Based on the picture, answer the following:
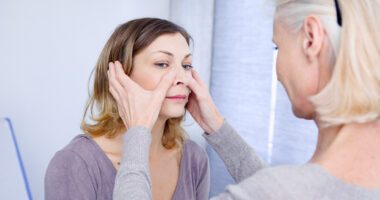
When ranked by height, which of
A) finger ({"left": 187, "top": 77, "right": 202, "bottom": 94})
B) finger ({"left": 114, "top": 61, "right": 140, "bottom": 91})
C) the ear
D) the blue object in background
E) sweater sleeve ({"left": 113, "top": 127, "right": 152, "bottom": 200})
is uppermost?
the ear

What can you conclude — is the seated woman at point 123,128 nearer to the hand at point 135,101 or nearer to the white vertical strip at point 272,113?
the hand at point 135,101

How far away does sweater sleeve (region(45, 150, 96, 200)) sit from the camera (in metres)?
0.97

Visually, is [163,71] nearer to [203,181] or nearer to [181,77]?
[181,77]

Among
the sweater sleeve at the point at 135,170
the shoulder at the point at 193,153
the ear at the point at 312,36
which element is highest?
the ear at the point at 312,36

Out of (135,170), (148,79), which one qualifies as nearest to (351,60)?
(135,170)

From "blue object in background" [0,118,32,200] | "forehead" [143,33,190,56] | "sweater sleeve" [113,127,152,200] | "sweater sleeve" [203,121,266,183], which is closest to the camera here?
"sweater sleeve" [113,127,152,200]

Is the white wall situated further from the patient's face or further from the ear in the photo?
the ear

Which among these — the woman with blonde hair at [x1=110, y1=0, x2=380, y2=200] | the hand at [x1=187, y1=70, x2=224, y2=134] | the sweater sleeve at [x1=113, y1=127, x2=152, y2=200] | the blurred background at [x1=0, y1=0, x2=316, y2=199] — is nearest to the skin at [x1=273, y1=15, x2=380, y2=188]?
the woman with blonde hair at [x1=110, y1=0, x2=380, y2=200]

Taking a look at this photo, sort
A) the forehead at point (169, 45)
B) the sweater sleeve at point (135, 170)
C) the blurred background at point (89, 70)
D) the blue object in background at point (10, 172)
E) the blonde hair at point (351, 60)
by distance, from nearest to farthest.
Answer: the blonde hair at point (351, 60), the sweater sleeve at point (135, 170), the forehead at point (169, 45), the blue object in background at point (10, 172), the blurred background at point (89, 70)

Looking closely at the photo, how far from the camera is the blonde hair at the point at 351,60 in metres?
0.54

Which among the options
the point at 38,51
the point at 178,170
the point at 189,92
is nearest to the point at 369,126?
the point at 189,92

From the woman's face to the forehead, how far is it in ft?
1.38

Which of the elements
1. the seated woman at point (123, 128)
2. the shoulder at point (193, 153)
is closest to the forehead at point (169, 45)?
the seated woman at point (123, 128)

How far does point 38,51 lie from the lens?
152cm
